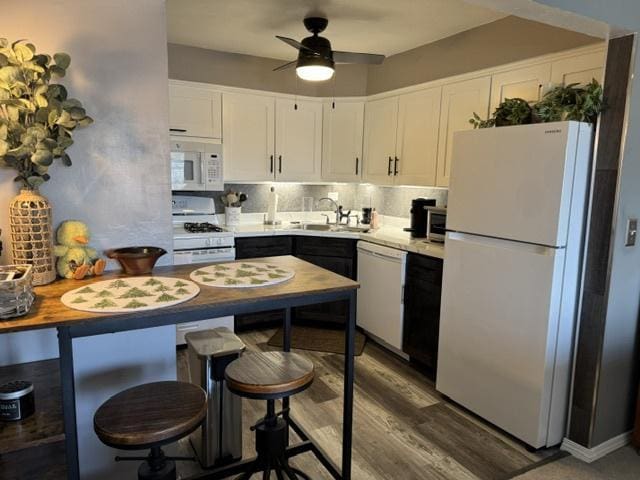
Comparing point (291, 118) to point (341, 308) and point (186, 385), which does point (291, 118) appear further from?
point (186, 385)

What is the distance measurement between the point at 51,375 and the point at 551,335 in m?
2.25

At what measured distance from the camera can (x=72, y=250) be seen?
1640mm

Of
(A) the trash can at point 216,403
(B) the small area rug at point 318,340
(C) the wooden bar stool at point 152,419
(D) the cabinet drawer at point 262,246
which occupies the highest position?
(D) the cabinet drawer at point 262,246

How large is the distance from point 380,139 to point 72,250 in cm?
303

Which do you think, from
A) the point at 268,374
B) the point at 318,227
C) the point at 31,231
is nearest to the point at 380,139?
the point at 318,227

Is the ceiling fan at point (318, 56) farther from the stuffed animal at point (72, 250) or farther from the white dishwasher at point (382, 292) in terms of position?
the stuffed animal at point (72, 250)

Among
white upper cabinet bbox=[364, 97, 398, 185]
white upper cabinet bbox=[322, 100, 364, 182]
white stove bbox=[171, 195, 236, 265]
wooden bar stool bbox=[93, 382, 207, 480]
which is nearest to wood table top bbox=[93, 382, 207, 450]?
wooden bar stool bbox=[93, 382, 207, 480]

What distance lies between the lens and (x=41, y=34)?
61.4 inches

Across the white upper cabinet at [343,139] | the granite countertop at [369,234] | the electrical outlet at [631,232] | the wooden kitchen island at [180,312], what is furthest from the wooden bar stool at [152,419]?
the white upper cabinet at [343,139]

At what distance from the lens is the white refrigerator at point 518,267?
2189 mm

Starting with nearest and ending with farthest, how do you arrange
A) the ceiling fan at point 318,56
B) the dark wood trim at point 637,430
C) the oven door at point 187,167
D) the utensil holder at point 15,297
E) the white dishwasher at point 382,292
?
the utensil holder at point 15,297 → the dark wood trim at point 637,430 → the ceiling fan at point 318,56 → the white dishwasher at point 382,292 → the oven door at point 187,167

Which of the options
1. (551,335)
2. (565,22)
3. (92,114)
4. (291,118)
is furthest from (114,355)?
(291,118)

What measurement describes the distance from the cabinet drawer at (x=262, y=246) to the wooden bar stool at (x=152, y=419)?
234cm

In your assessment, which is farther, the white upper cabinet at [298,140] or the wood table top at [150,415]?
the white upper cabinet at [298,140]
